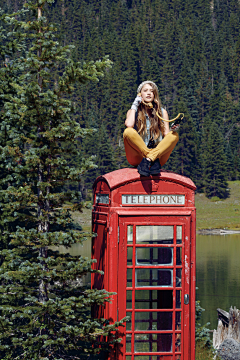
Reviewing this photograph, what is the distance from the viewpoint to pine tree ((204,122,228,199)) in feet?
245

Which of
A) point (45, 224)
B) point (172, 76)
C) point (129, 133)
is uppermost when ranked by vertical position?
point (172, 76)

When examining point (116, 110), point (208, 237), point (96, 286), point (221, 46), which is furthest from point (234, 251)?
point (221, 46)

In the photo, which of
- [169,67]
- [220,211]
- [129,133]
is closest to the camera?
[129,133]

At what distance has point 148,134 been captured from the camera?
7094 millimetres

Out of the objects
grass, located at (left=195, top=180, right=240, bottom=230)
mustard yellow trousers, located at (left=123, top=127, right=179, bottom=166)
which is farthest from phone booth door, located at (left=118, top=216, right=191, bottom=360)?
grass, located at (left=195, top=180, right=240, bottom=230)

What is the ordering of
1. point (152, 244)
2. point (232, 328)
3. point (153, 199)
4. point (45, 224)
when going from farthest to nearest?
point (232, 328) < point (45, 224) < point (153, 199) < point (152, 244)

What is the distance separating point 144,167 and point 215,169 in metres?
71.3

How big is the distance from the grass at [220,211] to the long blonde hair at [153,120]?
4993 centimetres

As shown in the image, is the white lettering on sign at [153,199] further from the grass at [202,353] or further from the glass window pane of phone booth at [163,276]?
the grass at [202,353]

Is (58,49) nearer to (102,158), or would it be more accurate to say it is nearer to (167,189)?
(167,189)

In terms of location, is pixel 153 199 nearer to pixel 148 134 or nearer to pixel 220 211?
pixel 148 134

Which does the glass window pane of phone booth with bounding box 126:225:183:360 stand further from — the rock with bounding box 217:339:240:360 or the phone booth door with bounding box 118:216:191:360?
the rock with bounding box 217:339:240:360

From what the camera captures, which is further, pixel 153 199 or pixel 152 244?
pixel 153 199

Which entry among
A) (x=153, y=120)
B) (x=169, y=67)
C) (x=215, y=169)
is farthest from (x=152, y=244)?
(x=169, y=67)
